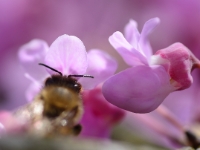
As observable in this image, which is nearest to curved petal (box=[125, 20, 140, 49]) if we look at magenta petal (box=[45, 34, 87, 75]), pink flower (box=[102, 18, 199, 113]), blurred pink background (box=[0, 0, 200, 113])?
pink flower (box=[102, 18, 199, 113])

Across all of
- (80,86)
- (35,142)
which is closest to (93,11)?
(80,86)

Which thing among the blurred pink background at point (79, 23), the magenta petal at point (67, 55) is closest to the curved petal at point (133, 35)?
the magenta petal at point (67, 55)

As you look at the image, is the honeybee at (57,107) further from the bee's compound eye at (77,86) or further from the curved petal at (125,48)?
the curved petal at (125,48)

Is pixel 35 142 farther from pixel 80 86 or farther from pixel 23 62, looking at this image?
pixel 23 62

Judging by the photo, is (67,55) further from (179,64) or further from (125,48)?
(179,64)

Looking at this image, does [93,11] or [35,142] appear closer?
[35,142]

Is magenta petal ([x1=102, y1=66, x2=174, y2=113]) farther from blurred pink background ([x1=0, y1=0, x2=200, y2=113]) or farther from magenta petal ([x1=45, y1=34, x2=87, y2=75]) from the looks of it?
blurred pink background ([x1=0, y1=0, x2=200, y2=113])
